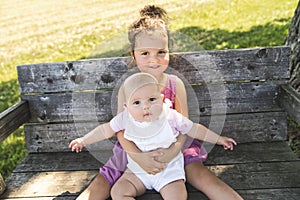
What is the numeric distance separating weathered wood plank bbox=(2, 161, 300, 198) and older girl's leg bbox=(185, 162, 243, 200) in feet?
0.22

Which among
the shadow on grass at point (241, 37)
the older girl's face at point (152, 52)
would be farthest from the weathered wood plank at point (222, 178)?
the shadow on grass at point (241, 37)

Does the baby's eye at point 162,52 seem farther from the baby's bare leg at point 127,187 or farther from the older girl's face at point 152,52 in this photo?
the baby's bare leg at point 127,187

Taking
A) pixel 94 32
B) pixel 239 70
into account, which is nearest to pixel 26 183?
pixel 239 70

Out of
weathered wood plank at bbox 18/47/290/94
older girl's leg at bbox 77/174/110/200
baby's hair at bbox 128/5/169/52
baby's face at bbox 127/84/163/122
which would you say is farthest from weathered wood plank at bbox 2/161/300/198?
baby's hair at bbox 128/5/169/52

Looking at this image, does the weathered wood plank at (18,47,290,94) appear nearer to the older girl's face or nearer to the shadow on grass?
the older girl's face

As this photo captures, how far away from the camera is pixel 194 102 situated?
9.14 feet

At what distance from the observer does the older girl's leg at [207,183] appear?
2124 mm

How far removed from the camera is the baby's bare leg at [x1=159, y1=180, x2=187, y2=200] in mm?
2113

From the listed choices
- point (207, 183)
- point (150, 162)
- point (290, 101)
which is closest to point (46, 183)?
point (150, 162)

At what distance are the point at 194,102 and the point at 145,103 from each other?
2.25 ft

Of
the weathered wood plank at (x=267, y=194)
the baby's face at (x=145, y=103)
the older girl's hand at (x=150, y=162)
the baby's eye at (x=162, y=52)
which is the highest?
the baby's eye at (x=162, y=52)

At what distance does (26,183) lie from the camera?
2479 mm

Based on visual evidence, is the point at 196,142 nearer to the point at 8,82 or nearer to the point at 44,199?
the point at 44,199

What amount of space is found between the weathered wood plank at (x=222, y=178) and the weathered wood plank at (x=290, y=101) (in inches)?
12.9
